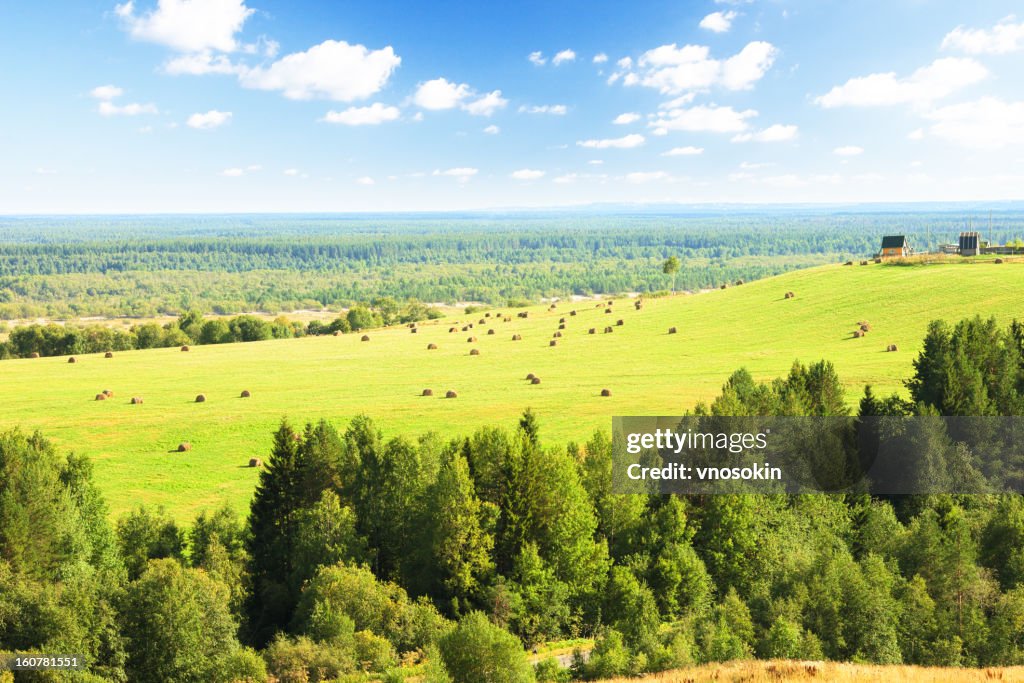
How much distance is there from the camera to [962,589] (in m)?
35.9

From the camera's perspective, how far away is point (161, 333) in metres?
137

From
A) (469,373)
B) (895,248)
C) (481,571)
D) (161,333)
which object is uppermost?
(895,248)

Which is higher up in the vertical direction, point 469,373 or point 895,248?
point 895,248

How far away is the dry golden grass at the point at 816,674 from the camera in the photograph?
27.5 m

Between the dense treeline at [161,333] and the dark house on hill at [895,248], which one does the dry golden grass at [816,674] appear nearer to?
the dark house on hill at [895,248]

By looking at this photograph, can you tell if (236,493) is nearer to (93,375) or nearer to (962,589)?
(962,589)

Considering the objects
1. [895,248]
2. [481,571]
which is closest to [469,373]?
[481,571]

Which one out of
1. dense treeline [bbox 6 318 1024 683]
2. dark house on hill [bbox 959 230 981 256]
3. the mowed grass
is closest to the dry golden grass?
dense treeline [bbox 6 318 1024 683]

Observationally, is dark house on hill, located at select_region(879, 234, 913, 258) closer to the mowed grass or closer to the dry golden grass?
the mowed grass

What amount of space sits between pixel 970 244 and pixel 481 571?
111264 mm

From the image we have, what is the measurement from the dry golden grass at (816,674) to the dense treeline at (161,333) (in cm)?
11637

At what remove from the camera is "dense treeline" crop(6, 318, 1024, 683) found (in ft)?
107

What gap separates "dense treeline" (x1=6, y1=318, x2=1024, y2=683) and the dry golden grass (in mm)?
A: 1917

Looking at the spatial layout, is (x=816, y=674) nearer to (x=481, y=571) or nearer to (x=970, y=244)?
(x=481, y=571)
